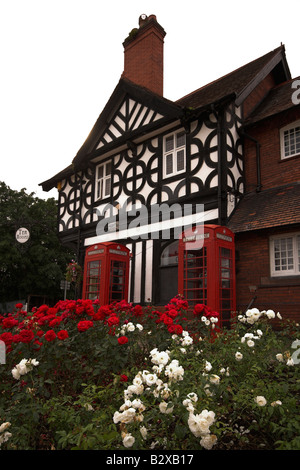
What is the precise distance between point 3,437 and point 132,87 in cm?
1258

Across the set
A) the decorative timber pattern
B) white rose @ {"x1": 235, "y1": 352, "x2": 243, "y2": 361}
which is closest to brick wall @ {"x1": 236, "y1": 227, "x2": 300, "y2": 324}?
the decorative timber pattern

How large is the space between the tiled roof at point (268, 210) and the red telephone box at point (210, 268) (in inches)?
23.1

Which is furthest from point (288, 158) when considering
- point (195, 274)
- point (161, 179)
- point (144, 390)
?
point (144, 390)

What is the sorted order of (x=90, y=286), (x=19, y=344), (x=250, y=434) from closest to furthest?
(x=250, y=434), (x=19, y=344), (x=90, y=286)

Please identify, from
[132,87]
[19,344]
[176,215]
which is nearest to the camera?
[19,344]

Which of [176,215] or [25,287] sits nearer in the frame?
[176,215]

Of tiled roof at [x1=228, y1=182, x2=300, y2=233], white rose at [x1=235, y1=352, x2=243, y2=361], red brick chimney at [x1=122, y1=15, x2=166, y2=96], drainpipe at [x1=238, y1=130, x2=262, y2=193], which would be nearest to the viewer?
white rose at [x1=235, y1=352, x2=243, y2=361]

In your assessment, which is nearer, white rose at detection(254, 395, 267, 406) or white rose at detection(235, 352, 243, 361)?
white rose at detection(254, 395, 267, 406)

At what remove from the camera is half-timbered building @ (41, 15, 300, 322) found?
9.48 meters

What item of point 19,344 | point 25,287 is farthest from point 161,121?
point 25,287

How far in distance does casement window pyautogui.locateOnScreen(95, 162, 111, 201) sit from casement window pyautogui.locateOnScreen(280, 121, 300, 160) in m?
6.71

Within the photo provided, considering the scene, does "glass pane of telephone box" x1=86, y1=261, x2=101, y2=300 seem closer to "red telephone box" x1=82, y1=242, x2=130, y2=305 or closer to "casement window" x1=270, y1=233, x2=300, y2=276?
"red telephone box" x1=82, y1=242, x2=130, y2=305
